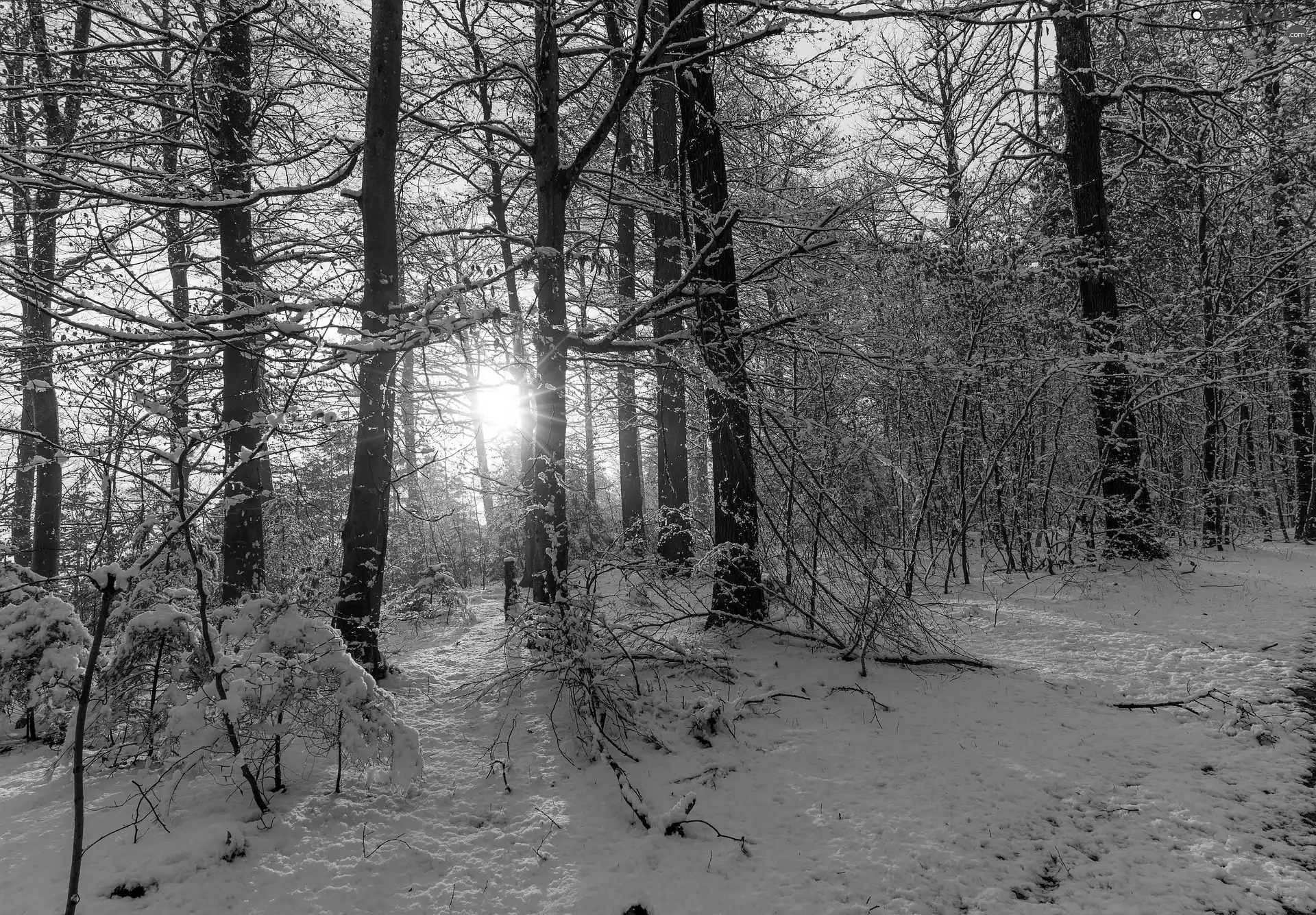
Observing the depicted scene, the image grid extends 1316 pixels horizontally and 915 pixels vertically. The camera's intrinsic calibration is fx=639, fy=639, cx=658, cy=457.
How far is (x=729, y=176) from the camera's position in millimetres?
9258

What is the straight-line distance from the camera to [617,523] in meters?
8.71

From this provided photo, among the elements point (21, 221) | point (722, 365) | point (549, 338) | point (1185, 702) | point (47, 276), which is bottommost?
point (1185, 702)

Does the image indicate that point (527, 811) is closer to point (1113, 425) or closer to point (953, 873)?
point (953, 873)

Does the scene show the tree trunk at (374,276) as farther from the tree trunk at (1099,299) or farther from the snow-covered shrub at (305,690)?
the tree trunk at (1099,299)

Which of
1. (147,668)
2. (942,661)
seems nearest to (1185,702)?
(942,661)

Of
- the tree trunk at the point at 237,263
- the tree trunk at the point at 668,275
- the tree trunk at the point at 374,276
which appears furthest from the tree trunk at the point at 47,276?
the tree trunk at the point at 668,275

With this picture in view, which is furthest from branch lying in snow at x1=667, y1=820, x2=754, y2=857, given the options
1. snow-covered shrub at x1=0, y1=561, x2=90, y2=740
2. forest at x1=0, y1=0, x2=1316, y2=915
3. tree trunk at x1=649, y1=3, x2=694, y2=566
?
snow-covered shrub at x1=0, y1=561, x2=90, y2=740

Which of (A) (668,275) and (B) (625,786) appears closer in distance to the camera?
(B) (625,786)

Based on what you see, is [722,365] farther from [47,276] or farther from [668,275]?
[47,276]

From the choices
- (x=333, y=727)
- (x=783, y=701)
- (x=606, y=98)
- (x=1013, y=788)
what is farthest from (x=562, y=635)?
(x=606, y=98)

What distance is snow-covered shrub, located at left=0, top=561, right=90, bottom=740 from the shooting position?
305 centimetres

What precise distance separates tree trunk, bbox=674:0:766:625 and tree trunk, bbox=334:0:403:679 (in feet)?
6.90

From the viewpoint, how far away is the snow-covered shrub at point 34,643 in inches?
120

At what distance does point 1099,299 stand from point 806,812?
7.77 metres
